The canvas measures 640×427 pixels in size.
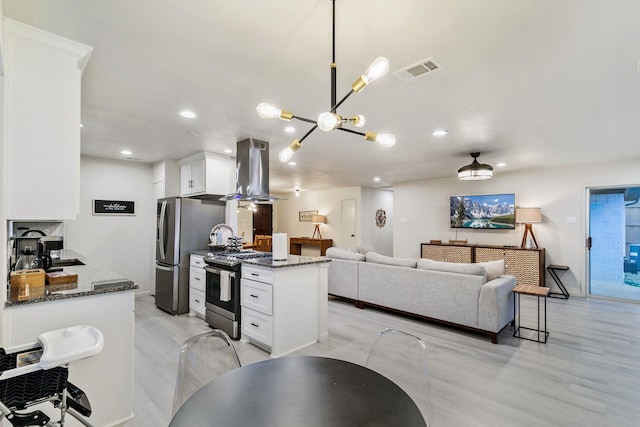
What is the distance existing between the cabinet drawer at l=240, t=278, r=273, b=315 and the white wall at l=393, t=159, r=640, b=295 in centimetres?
555

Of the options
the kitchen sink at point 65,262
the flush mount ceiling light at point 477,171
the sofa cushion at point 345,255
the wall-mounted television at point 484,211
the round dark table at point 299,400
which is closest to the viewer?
the round dark table at point 299,400

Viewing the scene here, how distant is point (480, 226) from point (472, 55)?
5.56 metres

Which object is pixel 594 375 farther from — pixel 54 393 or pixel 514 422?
pixel 54 393

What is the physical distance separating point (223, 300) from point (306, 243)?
647 centimetres

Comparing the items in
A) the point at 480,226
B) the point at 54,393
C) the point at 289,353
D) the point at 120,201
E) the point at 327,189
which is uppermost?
the point at 327,189

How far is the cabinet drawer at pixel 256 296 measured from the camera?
3180mm

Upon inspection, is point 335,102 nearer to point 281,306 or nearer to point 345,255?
point 281,306

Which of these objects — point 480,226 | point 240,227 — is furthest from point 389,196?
point 240,227

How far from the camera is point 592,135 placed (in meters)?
3.86

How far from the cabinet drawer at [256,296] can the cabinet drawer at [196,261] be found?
113cm

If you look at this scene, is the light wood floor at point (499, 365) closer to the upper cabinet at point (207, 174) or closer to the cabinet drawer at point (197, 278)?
the cabinet drawer at point (197, 278)

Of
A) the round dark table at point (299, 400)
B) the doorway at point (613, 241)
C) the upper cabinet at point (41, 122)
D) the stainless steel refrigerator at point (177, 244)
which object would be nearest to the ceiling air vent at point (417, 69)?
the round dark table at point (299, 400)

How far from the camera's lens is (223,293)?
11.9ft

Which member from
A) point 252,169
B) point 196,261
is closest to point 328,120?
point 252,169
